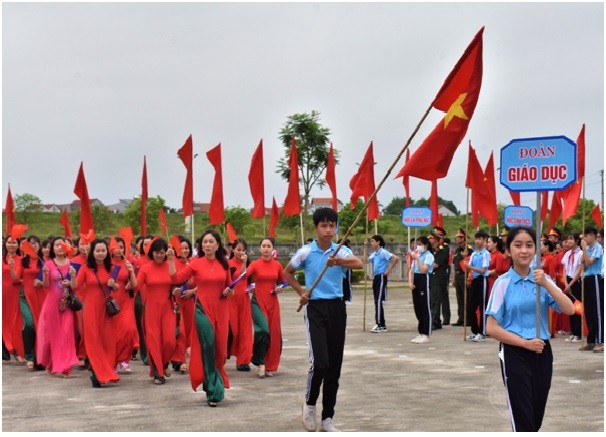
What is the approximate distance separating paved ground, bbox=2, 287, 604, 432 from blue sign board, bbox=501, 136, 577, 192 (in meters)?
2.18

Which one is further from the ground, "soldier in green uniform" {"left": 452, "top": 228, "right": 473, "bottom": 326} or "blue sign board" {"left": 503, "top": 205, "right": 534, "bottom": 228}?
"blue sign board" {"left": 503, "top": 205, "right": 534, "bottom": 228}

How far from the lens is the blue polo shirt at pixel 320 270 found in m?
8.35

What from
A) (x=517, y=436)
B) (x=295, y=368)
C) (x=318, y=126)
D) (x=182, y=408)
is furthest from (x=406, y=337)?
Answer: (x=318, y=126)

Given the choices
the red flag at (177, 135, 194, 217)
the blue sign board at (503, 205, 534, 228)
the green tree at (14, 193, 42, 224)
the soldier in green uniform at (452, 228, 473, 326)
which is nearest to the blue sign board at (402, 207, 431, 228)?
the soldier in green uniform at (452, 228, 473, 326)

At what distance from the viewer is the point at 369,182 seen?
2203cm

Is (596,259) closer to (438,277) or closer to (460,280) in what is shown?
(438,277)

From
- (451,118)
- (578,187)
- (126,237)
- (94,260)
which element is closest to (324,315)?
(451,118)

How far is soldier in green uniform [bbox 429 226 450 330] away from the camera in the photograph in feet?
61.5

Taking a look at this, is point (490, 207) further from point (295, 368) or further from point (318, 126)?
point (318, 126)

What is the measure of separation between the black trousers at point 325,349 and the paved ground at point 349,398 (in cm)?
30

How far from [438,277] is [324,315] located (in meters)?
11.1

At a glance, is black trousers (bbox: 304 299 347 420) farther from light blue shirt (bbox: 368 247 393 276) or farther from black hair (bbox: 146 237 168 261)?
light blue shirt (bbox: 368 247 393 276)

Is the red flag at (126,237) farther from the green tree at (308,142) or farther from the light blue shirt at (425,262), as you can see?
the green tree at (308,142)

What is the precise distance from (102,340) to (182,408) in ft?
8.27
